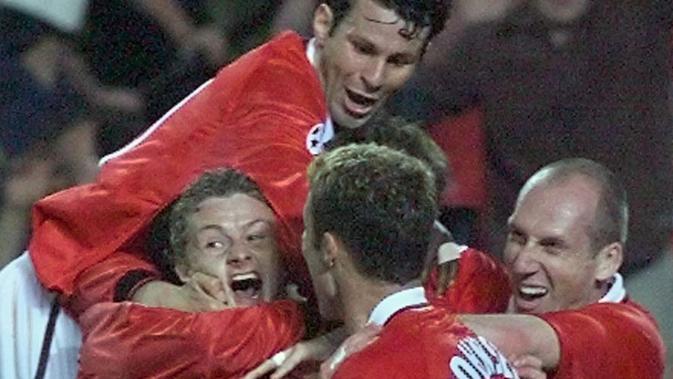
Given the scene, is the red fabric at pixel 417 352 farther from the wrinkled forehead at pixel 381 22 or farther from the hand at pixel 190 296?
the wrinkled forehead at pixel 381 22

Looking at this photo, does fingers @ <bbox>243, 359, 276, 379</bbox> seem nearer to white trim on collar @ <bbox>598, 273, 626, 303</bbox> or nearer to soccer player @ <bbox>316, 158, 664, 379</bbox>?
soccer player @ <bbox>316, 158, 664, 379</bbox>

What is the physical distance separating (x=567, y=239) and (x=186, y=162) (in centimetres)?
57

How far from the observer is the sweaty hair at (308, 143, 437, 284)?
8.09 ft

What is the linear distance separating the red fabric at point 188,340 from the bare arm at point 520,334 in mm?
256

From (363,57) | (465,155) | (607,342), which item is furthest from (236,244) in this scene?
(465,155)

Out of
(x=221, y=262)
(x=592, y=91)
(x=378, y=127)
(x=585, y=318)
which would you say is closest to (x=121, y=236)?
(x=221, y=262)

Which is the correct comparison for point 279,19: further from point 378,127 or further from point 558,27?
point 378,127

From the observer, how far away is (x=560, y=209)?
114 inches

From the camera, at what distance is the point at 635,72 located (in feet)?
12.4

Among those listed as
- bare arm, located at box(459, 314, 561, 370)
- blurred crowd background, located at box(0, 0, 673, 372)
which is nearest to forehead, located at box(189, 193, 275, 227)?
bare arm, located at box(459, 314, 561, 370)

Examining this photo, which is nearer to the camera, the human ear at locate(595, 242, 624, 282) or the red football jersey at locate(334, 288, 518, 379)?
the red football jersey at locate(334, 288, 518, 379)

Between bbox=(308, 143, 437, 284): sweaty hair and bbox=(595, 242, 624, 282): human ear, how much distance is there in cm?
45

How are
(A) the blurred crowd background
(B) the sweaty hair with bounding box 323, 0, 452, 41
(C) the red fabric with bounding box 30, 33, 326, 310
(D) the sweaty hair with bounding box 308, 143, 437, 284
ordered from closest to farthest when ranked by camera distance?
(D) the sweaty hair with bounding box 308, 143, 437, 284 → (C) the red fabric with bounding box 30, 33, 326, 310 → (B) the sweaty hair with bounding box 323, 0, 452, 41 → (A) the blurred crowd background

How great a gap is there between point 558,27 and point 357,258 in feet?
4.80
